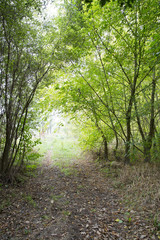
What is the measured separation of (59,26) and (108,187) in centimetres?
664

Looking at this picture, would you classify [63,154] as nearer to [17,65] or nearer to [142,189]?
[142,189]

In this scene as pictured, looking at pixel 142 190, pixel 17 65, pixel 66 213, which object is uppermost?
pixel 17 65

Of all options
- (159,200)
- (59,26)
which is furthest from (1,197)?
(59,26)

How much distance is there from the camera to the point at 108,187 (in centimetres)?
538

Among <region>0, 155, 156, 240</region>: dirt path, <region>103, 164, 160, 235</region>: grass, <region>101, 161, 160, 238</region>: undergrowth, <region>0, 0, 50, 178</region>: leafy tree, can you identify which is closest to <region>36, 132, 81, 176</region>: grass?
<region>0, 155, 156, 240</region>: dirt path

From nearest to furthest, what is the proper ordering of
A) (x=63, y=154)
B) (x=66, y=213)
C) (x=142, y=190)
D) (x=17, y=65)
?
(x=66, y=213) → (x=142, y=190) → (x=17, y=65) → (x=63, y=154)

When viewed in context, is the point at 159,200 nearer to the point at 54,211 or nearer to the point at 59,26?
the point at 54,211

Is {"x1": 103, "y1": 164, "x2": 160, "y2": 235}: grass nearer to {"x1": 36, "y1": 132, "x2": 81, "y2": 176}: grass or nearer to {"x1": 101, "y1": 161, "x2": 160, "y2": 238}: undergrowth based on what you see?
{"x1": 101, "y1": 161, "x2": 160, "y2": 238}: undergrowth

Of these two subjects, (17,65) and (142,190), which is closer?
(142,190)

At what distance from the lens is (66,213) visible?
371cm

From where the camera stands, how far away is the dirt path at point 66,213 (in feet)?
9.68

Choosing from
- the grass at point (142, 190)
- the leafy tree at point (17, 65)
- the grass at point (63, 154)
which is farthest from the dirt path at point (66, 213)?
the grass at point (63, 154)

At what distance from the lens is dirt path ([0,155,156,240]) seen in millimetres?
2951

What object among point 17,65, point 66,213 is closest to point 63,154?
point 66,213
